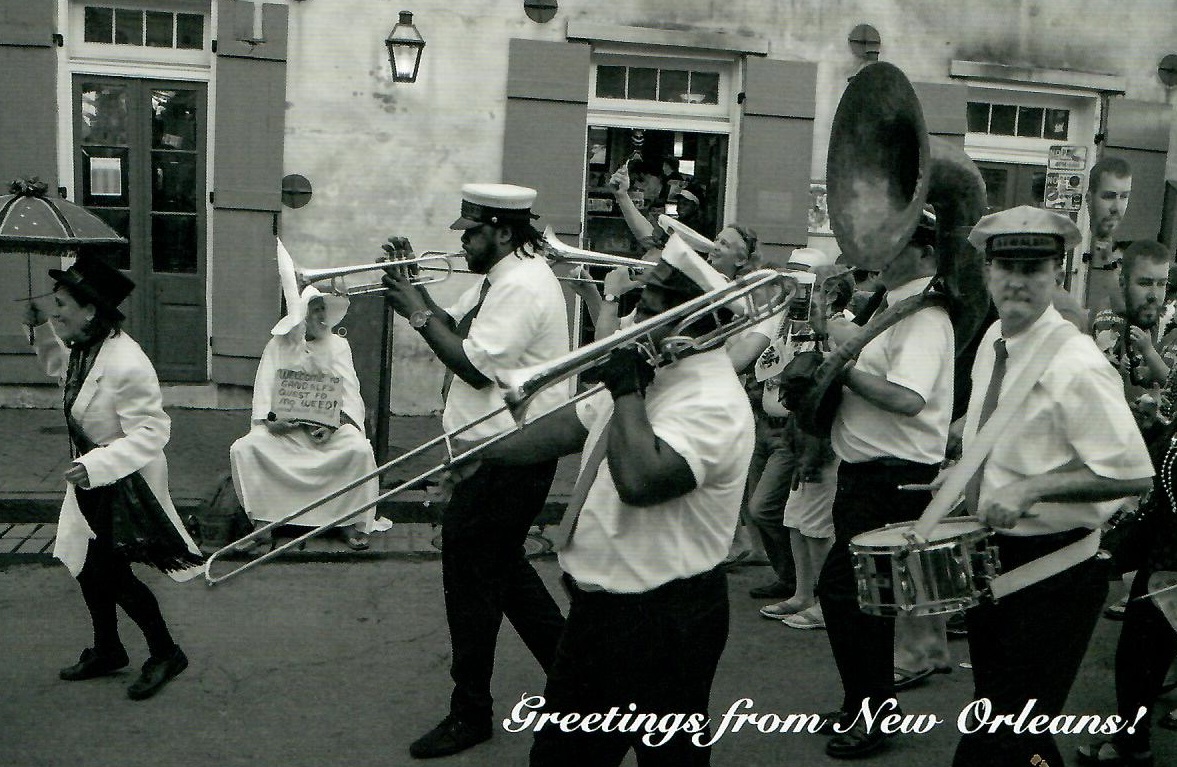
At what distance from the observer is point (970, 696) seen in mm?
5293

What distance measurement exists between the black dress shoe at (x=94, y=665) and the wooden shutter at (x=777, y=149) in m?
7.07

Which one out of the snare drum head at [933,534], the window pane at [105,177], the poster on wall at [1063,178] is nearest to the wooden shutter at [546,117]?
the window pane at [105,177]

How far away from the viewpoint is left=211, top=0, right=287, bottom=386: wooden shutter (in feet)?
32.8

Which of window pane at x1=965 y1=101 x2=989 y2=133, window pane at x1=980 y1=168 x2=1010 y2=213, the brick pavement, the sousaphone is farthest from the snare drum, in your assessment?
window pane at x1=965 y1=101 x2=989 y2=133

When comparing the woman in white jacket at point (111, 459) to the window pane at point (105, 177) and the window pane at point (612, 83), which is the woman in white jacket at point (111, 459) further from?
the window pane at point (612, 83)

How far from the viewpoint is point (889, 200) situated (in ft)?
14.6

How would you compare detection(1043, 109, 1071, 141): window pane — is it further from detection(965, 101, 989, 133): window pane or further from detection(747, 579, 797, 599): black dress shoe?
detection(747, 579, 797, 599): black dress shoe

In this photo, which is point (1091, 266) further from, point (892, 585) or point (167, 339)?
point (892, 585)

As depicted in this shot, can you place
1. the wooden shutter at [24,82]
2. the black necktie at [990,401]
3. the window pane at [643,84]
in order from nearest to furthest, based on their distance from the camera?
1. the black necktie at [990,401]
2. the wooden shutter at [24,82]
3. the window pane at [643,84]

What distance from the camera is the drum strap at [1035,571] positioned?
3451mm

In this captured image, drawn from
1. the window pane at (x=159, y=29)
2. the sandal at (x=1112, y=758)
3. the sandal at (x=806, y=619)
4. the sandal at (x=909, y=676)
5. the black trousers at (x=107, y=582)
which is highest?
the window pane at (x=159, y=29)

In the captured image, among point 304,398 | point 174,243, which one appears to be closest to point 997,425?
point 304,398

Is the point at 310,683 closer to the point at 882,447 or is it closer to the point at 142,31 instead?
the point at 882,447

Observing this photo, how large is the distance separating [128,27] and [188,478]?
3995mm
